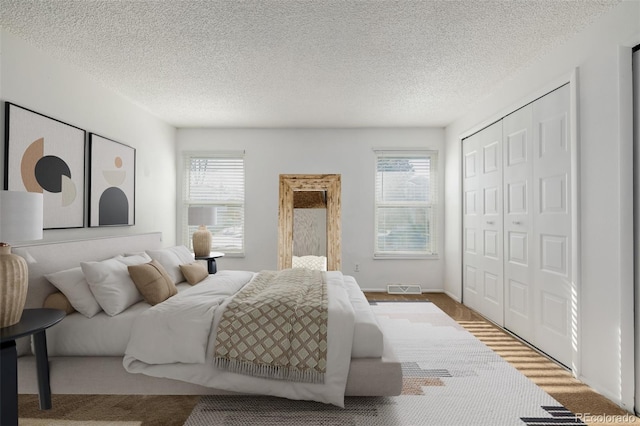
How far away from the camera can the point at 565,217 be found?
9.68ft

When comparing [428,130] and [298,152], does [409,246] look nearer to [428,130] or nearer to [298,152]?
[428,130]

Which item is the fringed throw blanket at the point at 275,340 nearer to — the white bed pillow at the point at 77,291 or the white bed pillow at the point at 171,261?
the white bed pillow at the point at 77,291

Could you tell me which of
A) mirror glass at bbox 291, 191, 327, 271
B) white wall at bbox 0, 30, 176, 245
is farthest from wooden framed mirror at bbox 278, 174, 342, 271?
white wall at bbox 0, 30, 176, 245

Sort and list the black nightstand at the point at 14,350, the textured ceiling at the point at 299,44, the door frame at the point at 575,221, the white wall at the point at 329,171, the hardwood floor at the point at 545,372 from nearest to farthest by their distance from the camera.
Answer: the black nightstand at the point at 14,350 → the hardwood floor at the point at 545,372 → the textured ceiling at the point at 299,44 → the door frame at the point at 575,221 → the white wall at the point at 329,171

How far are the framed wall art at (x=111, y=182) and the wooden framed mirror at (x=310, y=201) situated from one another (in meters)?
2.24

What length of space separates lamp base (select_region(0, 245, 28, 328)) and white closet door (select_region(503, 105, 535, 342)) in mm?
4036

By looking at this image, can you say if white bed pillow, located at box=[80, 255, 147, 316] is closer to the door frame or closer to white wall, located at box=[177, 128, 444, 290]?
white wall, located at box=[177, 128, 444, 290]

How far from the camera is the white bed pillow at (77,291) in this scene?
2.56m

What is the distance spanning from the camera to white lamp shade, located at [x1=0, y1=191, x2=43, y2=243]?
1.89 m

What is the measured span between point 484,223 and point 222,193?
3.99 meters

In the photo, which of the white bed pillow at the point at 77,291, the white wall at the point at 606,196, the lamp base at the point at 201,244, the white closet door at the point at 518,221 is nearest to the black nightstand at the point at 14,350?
the white bed pillow at the point at 77,291

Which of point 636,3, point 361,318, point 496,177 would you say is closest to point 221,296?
point 361,318

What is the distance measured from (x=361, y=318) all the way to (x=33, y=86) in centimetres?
330

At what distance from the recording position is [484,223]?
4469mm
